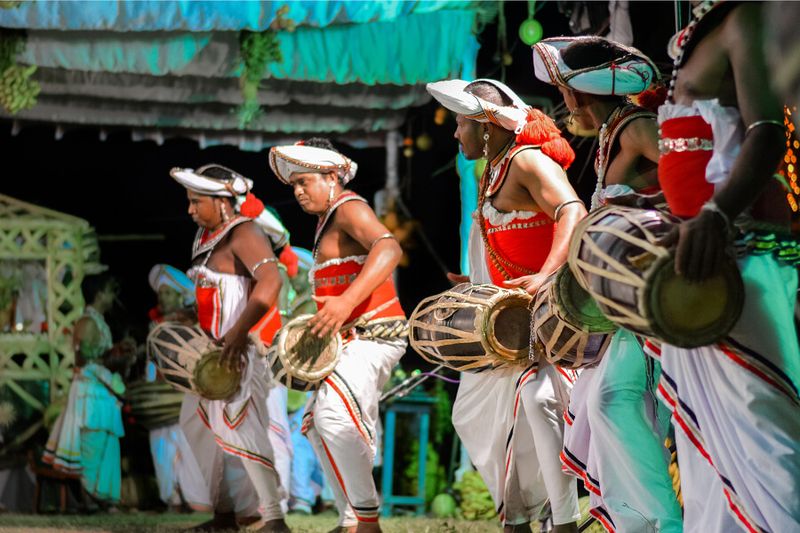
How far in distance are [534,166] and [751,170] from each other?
1662mm

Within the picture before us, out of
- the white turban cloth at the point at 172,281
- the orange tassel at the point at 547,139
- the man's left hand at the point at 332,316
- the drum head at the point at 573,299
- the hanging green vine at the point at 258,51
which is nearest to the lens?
the drum head at the point at 573,299

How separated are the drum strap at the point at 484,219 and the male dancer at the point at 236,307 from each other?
1.84m

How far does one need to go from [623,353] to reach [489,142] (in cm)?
133

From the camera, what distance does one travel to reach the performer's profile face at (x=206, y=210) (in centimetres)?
634

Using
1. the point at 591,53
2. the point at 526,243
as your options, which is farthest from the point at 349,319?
the point at 591,53

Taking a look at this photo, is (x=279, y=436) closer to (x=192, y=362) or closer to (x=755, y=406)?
(x=192, y=362)

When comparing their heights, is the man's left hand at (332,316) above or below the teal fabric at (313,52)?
below

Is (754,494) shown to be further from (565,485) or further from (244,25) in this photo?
(244,25)

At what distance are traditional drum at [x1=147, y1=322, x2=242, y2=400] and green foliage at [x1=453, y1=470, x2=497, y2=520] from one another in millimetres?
2117

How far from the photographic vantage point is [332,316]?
4934 mm

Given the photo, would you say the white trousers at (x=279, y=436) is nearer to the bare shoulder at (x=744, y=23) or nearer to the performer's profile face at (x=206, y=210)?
the performer's profile face at (x=206, y=210)

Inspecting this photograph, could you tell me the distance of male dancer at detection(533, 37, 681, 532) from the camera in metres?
3.28

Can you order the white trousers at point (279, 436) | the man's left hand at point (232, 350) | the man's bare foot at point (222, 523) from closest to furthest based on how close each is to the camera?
1. the man's left hand at point (232, 350)
2. the man's bare foot at point (222, 523)
3. the white trousers at point (279, 436)

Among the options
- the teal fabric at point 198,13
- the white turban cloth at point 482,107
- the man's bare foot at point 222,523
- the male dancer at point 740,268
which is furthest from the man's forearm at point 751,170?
the teal fabric at point 198,13
